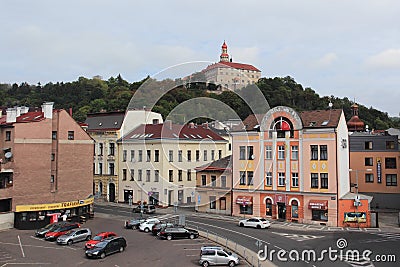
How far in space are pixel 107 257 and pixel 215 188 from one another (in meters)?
20.5

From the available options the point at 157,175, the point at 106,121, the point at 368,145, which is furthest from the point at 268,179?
the point at 106,121

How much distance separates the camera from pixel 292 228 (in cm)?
3612

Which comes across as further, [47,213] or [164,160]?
[164,160]

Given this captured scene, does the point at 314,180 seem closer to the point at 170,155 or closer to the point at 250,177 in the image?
the point at 250,177

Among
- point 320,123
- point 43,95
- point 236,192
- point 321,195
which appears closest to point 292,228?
point 321,195

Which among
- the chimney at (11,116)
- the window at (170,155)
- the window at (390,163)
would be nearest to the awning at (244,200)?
the window at (170,155)

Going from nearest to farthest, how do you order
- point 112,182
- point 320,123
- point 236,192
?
point 320,123, point 236,192, point 112,182

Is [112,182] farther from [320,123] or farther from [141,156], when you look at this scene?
[320,123]

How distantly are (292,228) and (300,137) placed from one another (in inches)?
367

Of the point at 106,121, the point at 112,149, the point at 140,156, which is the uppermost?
the point at 106,121

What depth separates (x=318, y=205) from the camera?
38.0 metres

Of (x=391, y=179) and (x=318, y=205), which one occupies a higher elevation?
(x=391, y=179)

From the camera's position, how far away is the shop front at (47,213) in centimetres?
3616

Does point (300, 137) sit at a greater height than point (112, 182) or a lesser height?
greater
